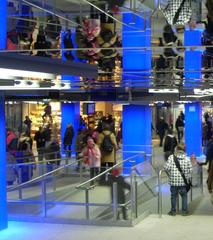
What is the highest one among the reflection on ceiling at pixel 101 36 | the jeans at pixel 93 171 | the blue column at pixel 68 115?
the reflection on ceiling at pixel 101 36

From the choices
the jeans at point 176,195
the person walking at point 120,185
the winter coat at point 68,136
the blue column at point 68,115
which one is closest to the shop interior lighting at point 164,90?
the person walking at point 120,185

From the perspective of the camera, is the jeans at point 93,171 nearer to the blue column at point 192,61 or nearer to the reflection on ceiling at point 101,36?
the reflection on ceiling at point 101,36

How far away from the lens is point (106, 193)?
11812 millimetres

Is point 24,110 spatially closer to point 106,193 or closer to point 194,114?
point 194,114

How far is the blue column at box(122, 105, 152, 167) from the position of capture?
1947cm

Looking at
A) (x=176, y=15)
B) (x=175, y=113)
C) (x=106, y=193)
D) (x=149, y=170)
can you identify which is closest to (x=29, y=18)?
(x=106, y=193)

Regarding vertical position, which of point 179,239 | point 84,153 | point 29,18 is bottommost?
point 179,239

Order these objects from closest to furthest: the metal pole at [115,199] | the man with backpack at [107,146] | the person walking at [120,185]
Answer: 1. the metal pole at [115,199]
2. the person walking at [120,185]
3. the man with backpack at [107,146]

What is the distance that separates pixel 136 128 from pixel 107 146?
408cm

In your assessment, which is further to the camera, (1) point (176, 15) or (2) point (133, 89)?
(2) point (133, 89)

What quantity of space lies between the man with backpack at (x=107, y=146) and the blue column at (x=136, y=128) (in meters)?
3.57

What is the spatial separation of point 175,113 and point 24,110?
11.3 metres

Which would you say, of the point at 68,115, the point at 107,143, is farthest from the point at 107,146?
→ the point at 68,115

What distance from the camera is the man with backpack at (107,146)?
1558 cm
